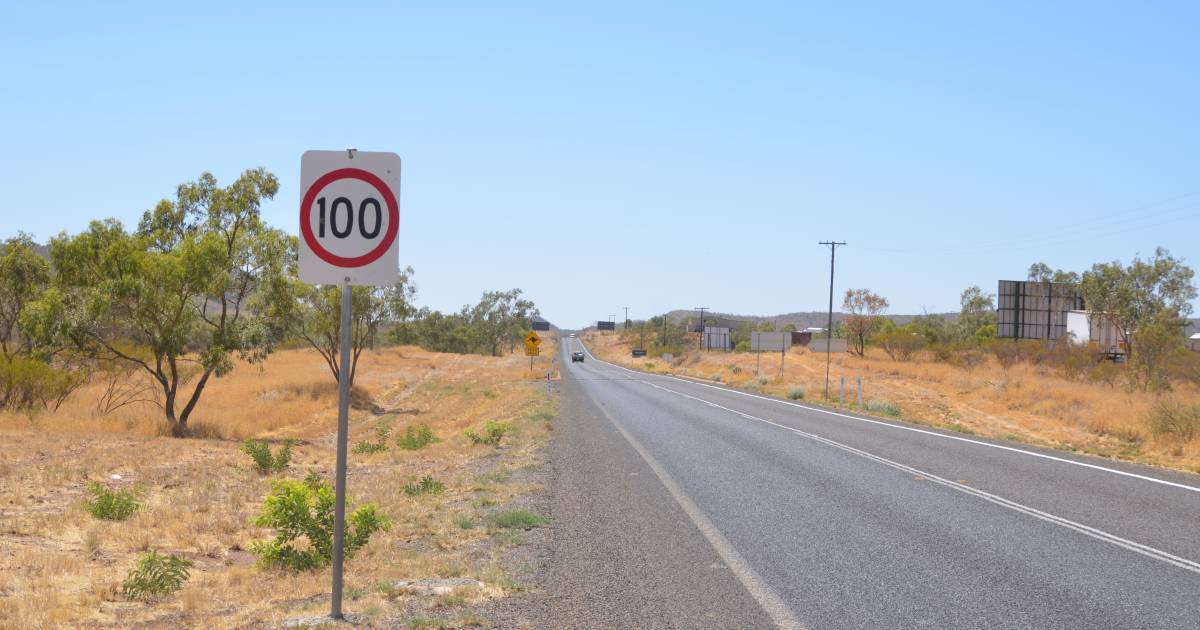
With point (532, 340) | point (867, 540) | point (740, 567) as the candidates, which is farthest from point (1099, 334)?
point (740, 567)

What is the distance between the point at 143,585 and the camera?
22.3 ft

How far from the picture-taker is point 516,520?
9.38m

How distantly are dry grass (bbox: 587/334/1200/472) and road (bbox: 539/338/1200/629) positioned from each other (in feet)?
19.5

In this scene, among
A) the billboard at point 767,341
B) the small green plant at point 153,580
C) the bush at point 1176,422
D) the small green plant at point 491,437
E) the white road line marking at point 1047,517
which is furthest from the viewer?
the billboard at point 767,341

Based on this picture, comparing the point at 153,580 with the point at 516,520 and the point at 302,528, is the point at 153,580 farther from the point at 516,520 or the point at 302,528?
the point at 516,520

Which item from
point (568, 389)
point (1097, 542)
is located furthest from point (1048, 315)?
point (1097, 542)

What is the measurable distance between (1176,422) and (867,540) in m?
17.3

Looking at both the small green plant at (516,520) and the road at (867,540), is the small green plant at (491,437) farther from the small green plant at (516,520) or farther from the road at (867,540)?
the small green plant at (516,520)

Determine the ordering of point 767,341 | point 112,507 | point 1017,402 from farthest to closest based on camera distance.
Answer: point 767,341
point 1017,402
point 112,507

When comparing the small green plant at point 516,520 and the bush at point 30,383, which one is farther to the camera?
the bush at point 30,383

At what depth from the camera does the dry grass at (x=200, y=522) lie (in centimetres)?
632

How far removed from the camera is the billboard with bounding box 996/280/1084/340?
66625 millimetres

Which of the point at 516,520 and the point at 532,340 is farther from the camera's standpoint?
the point at 532,340

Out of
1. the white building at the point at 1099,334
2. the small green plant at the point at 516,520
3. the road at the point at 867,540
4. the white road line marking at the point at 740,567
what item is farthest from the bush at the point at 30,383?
the white building at the point at 1099,334
